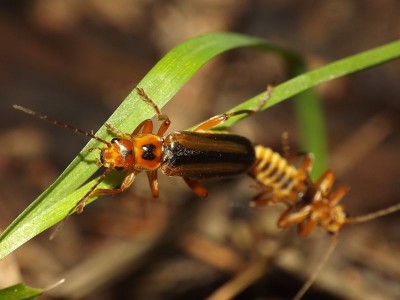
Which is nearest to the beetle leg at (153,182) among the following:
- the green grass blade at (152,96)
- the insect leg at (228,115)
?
the green grass blade at (152,96)

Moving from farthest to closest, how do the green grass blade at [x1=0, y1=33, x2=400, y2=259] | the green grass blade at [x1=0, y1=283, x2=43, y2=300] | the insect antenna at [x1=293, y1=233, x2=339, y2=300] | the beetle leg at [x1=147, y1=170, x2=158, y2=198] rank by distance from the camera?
the insect antenna at [x1=293, y1=233, x2=339, y2=300] < the beetle leg at [x1=147, y1=170, x2=158, y2=198] < the green grass blade at [x1=0, y1=33, x2=400, y2=259] < the green grass blade at [x1=0, y1=283, x2=43, y2=300]

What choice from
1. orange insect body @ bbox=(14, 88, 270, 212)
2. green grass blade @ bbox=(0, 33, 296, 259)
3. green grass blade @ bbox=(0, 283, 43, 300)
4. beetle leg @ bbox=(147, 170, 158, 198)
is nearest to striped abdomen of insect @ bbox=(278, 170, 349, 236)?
orange insect body @ bbox=(14, 88, 270, 212)

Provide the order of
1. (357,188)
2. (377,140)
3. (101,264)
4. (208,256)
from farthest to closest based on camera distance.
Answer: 1. (377,140)
2. (357,188)
3. (208,256)
4. (101,264)

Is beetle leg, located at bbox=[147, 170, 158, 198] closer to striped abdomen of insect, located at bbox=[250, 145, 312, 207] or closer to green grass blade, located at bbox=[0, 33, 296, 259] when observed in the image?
green grass blade, located at bbox=[0, 33, 296, 259]

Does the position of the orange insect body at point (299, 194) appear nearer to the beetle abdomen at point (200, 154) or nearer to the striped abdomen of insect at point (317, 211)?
the striped abdomen of insect at point (317, 211)

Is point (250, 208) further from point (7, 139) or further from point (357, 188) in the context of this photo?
point (7, 139)

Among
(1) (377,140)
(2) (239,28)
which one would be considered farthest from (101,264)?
(2) (239,28)

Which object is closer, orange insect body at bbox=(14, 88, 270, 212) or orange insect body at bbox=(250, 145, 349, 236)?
orange insect body at bbox=(14, 88, 270, 212)

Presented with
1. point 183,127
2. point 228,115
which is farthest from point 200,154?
point 183,127

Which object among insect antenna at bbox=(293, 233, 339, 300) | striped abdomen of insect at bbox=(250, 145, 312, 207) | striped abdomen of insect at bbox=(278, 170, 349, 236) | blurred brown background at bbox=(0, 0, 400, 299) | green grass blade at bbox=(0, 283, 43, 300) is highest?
blurred brown background at bbox=(0, 0, 400, 299)
